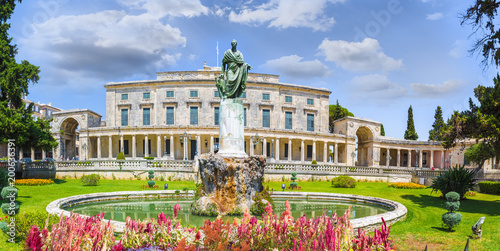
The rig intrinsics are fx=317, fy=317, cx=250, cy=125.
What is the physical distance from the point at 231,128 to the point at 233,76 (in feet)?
7.54

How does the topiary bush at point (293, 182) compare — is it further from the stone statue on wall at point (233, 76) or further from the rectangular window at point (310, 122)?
the rectangular window at point (310, 122)

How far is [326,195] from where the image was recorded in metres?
19.9

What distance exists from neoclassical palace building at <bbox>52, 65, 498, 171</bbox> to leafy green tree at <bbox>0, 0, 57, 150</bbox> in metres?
26.7

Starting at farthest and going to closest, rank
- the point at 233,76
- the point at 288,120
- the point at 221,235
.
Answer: the point at 288,120 < the point at 233,76 < the point at 221,235

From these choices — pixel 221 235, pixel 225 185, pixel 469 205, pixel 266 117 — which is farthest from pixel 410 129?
pixel 221 235

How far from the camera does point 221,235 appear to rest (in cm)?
430

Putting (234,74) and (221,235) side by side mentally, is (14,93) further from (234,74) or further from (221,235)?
(221,235)

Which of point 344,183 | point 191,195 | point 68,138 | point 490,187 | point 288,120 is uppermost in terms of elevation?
point 288,120

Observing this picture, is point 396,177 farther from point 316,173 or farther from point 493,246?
point 493,246

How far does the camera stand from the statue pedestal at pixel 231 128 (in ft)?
44.7

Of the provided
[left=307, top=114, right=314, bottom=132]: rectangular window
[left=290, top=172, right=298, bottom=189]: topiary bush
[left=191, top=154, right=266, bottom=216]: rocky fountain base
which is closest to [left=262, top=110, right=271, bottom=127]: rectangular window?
[left=307, top=114, right=314, bottom=132]: rectangular window

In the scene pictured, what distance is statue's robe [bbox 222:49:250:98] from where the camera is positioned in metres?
13.9

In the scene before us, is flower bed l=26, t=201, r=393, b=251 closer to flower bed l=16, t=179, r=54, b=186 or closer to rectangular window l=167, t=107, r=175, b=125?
flower bed l=16, t=179, r=54, b=186

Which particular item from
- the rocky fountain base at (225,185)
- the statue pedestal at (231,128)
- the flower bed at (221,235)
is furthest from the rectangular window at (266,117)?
the flower bed at (221,235)
